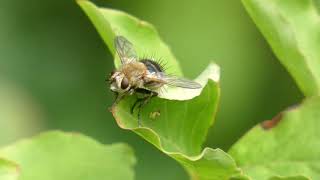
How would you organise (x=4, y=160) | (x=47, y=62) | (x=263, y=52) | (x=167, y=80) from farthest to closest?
(x=47, y=62) → (x=263, y=52) → (x=167, y=80) → (x=4, y=160)

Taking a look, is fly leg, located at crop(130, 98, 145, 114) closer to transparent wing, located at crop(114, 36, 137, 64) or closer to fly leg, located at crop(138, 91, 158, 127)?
fly leg, located at crop(138, 91, 158, 127)

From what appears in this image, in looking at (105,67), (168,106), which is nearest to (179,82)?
(168,106)

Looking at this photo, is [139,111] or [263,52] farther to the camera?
[263,52]

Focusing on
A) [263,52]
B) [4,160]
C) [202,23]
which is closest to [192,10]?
[202,23]

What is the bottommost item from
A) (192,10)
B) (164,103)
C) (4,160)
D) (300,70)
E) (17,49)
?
(192,10)

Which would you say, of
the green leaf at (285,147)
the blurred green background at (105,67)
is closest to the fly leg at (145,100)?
the green leaf at (285,147)

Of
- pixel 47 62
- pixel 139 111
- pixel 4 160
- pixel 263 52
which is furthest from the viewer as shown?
pixel 47 62

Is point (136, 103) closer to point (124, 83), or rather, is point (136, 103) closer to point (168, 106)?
point (168, 106)

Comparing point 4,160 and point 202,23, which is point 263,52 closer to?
point 202,23
